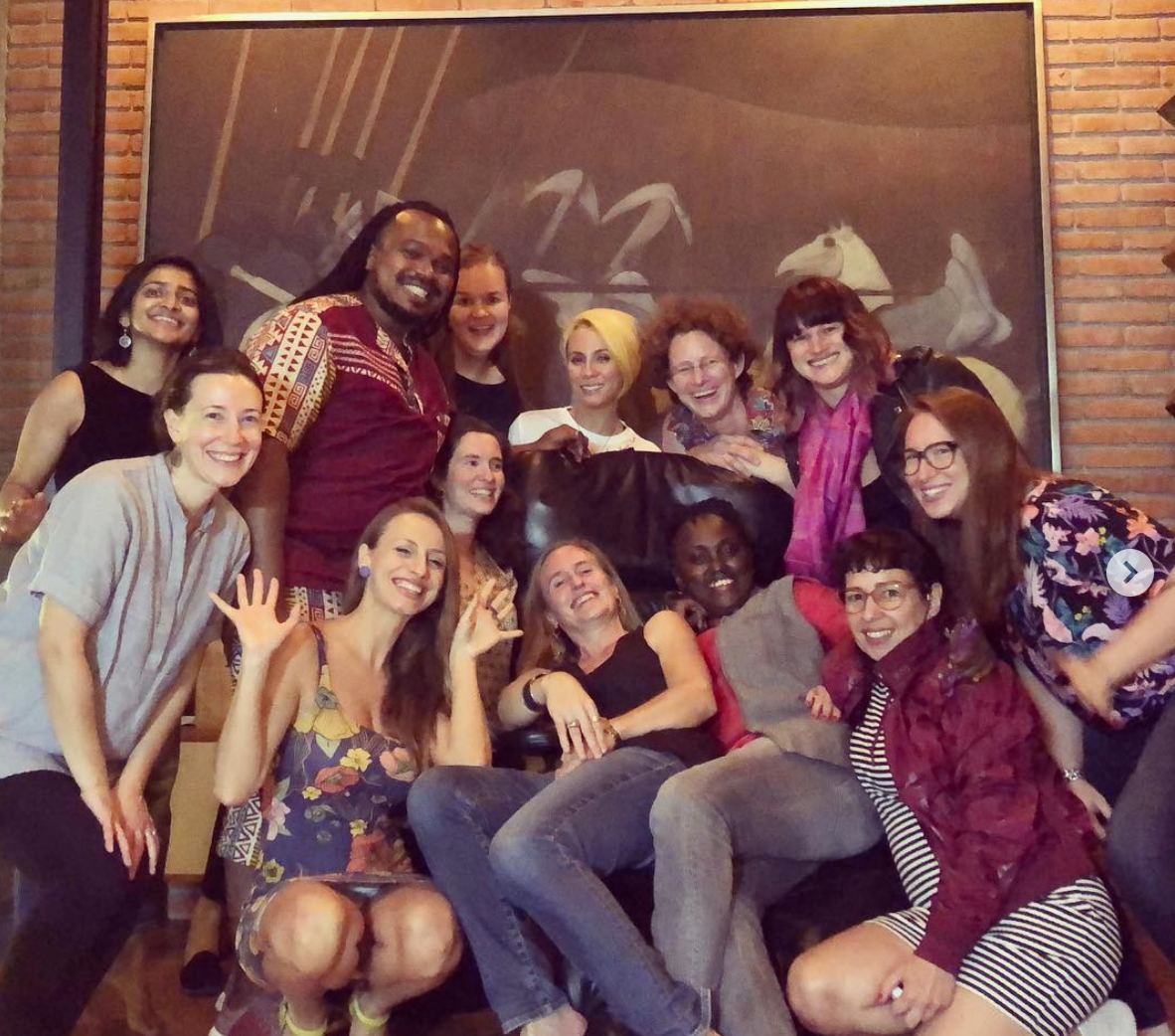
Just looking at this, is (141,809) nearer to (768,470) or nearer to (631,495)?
(631,495)

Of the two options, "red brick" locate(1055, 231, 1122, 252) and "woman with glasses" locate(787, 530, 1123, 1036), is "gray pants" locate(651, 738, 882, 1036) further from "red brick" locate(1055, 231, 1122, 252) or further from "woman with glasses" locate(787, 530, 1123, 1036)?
"red brick" locate(1055, 231, 1122, 252)

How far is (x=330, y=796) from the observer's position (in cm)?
174

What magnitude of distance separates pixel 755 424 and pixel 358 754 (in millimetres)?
1312

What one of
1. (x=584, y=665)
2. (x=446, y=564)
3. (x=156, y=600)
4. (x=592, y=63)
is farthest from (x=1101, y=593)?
(x=592, y=63)

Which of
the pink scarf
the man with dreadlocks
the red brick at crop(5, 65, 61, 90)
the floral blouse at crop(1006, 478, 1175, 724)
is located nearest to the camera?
the floral blouse at crop(1006, 478, 1175, 724)

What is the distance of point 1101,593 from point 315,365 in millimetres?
1530

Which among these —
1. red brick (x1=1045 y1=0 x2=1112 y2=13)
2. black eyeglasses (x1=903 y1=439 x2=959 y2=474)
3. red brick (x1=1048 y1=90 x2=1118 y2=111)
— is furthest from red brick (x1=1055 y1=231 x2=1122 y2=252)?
black eyeglasses (x1=903 y1=439 x2=959 y2=474)

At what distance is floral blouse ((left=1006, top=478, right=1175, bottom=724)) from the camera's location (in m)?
1.71

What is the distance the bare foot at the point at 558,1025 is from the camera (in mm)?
1598

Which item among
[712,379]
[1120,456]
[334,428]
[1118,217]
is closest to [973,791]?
[712,379]

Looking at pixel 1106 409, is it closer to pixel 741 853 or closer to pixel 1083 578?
pixel 1083 578

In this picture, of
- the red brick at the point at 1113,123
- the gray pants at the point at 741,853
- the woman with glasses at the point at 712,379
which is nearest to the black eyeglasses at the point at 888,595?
the gray pants at the point at 741,853

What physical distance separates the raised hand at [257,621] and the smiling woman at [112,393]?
921mm

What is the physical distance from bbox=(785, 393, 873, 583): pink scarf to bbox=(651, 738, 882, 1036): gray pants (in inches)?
21.1
